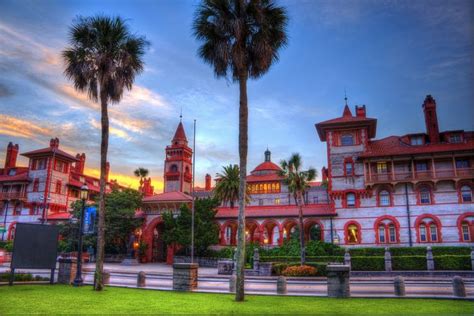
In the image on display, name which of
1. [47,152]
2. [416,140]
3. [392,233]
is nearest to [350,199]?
[392,233]

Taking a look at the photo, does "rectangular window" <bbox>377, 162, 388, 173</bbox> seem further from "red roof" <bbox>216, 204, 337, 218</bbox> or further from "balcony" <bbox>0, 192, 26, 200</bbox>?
"balcony" <bbox>0, 192, 26, 200</bbox>

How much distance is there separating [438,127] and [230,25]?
1430 inches

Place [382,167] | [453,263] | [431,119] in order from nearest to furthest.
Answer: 1. [453,263]
2. [382,167]
3. [431,119]

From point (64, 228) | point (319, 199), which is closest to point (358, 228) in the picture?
point (319, 199)

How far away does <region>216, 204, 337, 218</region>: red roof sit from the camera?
143 feet

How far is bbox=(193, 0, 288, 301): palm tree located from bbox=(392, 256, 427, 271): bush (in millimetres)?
23754

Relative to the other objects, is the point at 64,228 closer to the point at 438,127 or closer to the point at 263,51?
the point at 263,51

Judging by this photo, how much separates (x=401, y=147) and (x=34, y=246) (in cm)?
3868

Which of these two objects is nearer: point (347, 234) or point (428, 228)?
point (428, 228)

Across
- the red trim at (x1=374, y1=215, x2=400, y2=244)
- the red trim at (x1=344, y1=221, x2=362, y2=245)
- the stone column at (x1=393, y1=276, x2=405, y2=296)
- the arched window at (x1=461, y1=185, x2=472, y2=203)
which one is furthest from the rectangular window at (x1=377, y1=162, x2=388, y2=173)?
the stone column at (x1=393, y1=276, x2=405, y2=296)

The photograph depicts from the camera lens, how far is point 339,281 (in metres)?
15.0

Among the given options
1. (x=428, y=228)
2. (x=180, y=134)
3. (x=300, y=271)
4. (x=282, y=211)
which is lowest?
(x=300, y=271)

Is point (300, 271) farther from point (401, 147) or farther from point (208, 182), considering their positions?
point (208, 182)

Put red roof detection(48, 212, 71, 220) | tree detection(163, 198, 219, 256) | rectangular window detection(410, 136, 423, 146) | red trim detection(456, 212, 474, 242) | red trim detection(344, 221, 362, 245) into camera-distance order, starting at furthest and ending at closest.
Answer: red roof detection(48, 212, 71, 220) → tree detection(163, 198, 219, 256) → rectangular window detection(410, 136, 423, 146) → red trim detection(344, 221, 362, 245) → red trim detection(456, 212, 474, 242)
